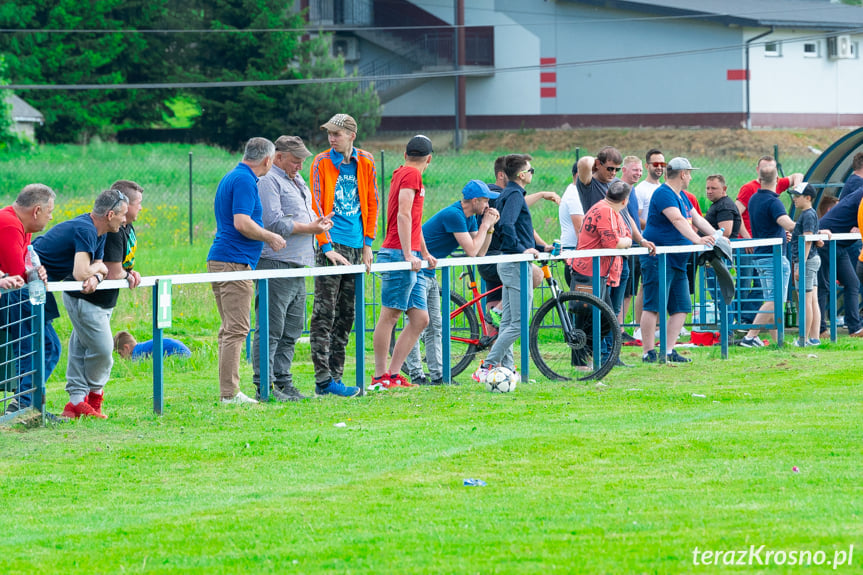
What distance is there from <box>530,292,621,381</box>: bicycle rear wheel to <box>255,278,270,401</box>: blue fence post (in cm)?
245

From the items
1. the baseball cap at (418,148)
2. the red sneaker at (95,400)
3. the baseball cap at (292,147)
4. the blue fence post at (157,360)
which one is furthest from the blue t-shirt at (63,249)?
the baseball cap at (418,148)

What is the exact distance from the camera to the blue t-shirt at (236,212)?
9086 mm

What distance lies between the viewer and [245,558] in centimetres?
514

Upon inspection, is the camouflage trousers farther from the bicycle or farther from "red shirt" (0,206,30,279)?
"red shirt" (0,206,30,279)

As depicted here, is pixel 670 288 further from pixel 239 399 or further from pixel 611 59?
pixel 611 59

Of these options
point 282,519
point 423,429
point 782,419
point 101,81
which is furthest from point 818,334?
point 101,81

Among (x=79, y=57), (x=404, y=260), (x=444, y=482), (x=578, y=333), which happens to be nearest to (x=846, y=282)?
(x=578, y=333)

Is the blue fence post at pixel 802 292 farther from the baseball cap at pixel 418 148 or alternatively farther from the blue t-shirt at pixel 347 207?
the blue t-shirt at pixel 347 207

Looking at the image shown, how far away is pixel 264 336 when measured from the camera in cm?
923

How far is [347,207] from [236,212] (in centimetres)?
111

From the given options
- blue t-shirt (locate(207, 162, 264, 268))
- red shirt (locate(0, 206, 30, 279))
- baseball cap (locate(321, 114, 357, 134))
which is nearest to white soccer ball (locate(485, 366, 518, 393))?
blue t-shirt (locate(207, 162, 264, 268))

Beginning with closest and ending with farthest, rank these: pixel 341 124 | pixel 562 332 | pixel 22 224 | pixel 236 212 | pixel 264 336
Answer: pixel 22 224, pixel 236 212, pixel 264 336, pixel 341 124, pixel 562 332

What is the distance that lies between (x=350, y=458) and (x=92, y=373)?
249 cm

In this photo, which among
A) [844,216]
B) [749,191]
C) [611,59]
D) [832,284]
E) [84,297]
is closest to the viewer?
[84,297]
